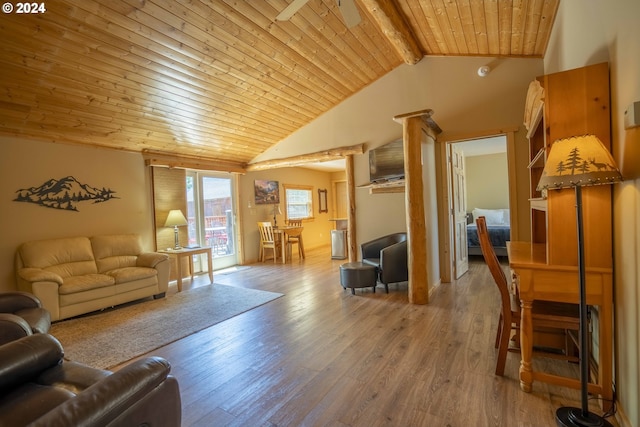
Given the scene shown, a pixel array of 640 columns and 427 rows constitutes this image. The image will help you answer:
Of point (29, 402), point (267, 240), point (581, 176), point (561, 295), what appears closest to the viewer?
point (29, 402)

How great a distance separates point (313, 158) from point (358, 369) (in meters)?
4.12

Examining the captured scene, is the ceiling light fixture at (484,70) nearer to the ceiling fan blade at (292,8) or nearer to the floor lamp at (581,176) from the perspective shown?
the ceiling fan blade at (292,8)

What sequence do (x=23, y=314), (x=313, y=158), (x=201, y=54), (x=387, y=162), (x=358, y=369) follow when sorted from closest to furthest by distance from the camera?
(x=358, y=369) → (x=23, y=314) → (x=201, y=54) → (x=387, y=162) → (x=313, y=158)

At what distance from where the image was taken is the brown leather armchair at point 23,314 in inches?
73.7

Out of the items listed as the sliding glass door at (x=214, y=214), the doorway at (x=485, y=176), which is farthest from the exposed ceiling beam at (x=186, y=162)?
the doorway at (x=485, y=176)

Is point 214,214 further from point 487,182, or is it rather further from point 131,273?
point 487,182

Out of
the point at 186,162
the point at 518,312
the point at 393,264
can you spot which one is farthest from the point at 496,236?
the point at 186,162

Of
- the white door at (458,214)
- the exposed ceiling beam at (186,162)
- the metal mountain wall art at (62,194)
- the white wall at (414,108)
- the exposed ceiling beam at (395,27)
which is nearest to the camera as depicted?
the exposed ceiling beam at (395,27)

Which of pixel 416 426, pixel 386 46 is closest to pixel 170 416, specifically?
pixel 416 426

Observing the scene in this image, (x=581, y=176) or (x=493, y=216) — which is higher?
(x=581, y=176)

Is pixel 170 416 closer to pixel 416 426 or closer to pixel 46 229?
pixel 416 426

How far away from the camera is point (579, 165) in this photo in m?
1.39

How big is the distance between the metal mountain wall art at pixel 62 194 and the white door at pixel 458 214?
17.5ft

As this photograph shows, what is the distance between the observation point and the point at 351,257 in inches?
206
